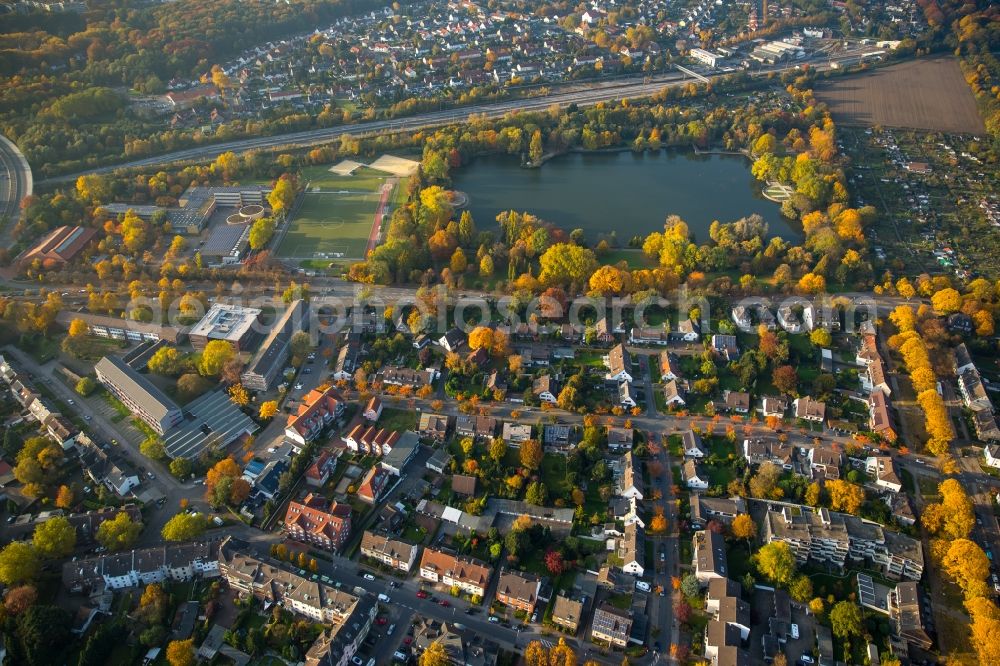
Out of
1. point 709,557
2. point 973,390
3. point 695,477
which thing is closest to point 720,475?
point 695,477

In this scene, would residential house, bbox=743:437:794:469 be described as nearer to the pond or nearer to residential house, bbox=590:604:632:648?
residential house, bbox=590:604:632:648

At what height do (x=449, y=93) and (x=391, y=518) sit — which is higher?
(x=449, y=93)

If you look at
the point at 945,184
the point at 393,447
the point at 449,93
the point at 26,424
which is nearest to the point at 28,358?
the point at 26,424

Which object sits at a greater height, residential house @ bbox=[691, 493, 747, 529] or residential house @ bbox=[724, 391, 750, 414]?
residential house @ bbox=[724, 391, 750, 414]

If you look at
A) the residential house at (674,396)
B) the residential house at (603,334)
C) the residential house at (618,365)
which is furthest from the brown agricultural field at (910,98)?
the residential house at (674,396)

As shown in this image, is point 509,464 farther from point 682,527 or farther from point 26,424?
point 26,424

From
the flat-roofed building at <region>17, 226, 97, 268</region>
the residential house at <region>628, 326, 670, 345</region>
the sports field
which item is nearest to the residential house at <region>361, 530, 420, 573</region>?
the residential house at <region>628, 326, 670, 345</region>
